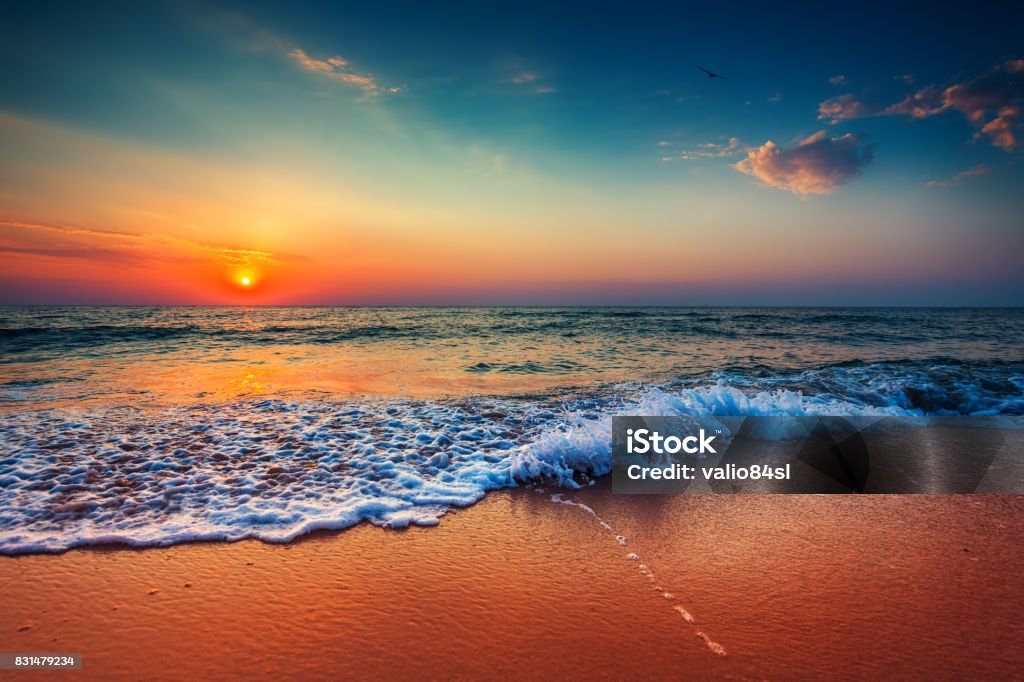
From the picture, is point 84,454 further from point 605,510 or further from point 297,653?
point 605,510

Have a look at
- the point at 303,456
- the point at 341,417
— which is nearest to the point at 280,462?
the point at 303,456

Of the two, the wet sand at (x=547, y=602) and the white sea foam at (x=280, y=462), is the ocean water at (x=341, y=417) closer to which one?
the white sea foam at (x=280, y=462)

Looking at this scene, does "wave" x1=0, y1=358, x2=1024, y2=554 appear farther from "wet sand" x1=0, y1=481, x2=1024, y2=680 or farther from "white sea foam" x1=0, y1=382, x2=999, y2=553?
"wet sand" x1=0, y1=481, x2=1024, y2=680

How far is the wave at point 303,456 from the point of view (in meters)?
3.76

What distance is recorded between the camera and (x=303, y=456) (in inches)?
209

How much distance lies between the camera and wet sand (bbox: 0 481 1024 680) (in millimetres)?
2236


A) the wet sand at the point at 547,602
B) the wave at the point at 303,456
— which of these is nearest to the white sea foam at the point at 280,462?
the wave at the point at 303,456

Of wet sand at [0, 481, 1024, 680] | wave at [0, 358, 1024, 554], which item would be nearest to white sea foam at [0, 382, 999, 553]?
wave at [0, 358, 1024, 554]

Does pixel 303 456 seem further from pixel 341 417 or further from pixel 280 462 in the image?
pixel 341 417

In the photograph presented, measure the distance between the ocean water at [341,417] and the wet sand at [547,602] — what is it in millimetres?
517

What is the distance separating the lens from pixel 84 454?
5180 millimetres

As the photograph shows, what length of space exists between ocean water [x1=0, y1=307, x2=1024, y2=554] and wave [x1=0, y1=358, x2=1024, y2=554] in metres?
0.02

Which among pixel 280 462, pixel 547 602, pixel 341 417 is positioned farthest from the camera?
pixel 341 417

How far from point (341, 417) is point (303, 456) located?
170 cm
